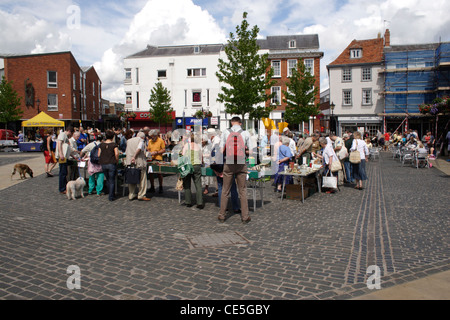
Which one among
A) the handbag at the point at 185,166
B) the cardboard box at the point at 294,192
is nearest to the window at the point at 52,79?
the handbag at the point at 185,166

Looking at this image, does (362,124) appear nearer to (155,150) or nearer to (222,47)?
(222,47)

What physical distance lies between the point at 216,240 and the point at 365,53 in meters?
41.2

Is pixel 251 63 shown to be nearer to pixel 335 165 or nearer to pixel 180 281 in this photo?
pixel 335 165

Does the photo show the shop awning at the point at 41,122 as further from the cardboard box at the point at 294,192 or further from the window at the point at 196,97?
the cardboard box at the point at 294,192

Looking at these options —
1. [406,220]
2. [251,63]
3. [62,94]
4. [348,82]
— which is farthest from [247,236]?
[62,94]

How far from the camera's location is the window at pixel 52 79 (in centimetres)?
4359

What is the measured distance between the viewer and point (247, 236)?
6.28 meters

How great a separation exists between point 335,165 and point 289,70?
3391 centimetres

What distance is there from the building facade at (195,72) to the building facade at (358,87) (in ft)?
8.48

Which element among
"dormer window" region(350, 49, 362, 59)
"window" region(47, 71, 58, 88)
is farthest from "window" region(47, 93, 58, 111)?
"dormer window" region(350, 49, 362, 59)

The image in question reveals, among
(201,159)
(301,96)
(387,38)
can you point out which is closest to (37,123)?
(201,159)

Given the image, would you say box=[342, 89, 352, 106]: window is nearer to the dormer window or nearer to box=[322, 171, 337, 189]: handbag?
the dormer window

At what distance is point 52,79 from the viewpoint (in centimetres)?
4388

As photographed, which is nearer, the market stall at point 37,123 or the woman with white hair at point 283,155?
the woman with white hair at point 283,155
